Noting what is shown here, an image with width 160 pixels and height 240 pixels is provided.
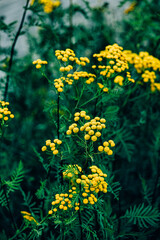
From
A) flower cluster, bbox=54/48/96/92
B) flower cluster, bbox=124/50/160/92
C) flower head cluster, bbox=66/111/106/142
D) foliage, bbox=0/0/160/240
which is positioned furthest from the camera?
flower cluster, bbox=124/50/160/92

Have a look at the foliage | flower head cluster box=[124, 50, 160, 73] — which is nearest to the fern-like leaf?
the foliage

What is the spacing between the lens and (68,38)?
7.88 feet

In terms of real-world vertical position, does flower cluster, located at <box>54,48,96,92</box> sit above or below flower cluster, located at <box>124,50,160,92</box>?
below

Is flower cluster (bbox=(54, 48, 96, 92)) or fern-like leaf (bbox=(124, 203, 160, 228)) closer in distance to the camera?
flower cluster (bbox=(54, 48, 96, 92))

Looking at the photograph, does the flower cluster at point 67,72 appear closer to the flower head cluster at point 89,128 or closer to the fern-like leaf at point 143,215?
the flower head cluster at point 89,128

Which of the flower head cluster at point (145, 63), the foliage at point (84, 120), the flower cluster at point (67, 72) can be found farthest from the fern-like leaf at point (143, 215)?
the flower head cluster at point (145, 63)

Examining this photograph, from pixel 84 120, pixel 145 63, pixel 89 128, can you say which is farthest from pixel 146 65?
pixel 89 128

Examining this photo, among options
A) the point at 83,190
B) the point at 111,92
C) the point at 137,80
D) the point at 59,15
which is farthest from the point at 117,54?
the point at 59,15

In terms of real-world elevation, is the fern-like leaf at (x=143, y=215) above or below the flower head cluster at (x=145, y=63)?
below

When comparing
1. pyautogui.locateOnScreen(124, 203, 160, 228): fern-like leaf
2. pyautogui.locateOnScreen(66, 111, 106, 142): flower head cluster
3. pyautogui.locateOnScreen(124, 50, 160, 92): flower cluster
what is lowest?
pyautogui.locateOnScreen(124, 203, 160, 228): fern-like leaf

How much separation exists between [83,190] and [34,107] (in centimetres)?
212

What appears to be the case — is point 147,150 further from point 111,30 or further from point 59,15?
point 59,15

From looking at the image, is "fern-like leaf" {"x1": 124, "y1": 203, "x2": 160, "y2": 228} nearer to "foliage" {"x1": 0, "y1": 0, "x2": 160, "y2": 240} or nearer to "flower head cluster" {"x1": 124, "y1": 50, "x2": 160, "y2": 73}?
"foliage" {"x1": 0, "y1": 0, "x2": 160, "y2": 240}

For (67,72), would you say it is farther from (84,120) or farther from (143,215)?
(143,215)
